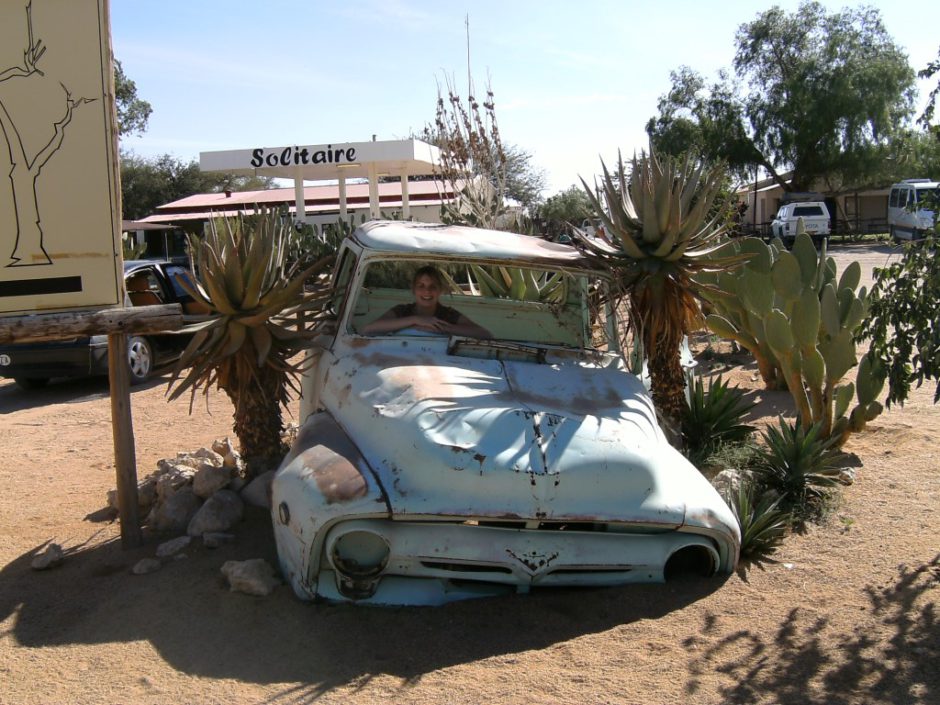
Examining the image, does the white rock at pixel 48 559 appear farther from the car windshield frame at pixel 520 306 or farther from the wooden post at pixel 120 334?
the car windshield frame at pixel 520 306

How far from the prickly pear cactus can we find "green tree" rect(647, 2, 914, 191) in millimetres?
34087

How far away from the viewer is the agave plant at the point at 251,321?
17.5ft

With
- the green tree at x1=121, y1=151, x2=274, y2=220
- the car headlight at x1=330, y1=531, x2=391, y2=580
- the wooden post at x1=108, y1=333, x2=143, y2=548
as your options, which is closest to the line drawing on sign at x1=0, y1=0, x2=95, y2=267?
the wooden post at x1=108, y1=333, x2=143, y2=548

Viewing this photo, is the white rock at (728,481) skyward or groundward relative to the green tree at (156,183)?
groundward

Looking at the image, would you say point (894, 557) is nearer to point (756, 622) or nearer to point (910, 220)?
point (756, 622)

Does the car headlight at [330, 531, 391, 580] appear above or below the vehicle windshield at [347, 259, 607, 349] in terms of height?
below

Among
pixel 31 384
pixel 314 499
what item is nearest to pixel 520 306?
pixel 314 499

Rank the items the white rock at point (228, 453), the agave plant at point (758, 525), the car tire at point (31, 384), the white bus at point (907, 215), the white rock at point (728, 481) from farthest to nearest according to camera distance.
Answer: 1. the white bus at point (907, 215)
2. the car tire at point (31, 384)
3. the white rock at point (228, 453)
4. the white rock at point (728, 481)
5. the agave plant at point (758, 525)

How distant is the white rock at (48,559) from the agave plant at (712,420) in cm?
397

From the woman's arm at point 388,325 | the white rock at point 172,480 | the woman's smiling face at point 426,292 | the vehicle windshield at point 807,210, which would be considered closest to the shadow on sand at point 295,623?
the white rock at point 172,480

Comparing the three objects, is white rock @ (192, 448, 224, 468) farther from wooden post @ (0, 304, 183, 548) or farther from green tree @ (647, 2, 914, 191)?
green tree @ (647, 2, 914, 191)

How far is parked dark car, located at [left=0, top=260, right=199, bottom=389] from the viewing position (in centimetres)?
1051

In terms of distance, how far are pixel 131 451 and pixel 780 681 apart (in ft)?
12.3

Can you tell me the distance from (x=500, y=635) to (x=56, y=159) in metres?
3.71
